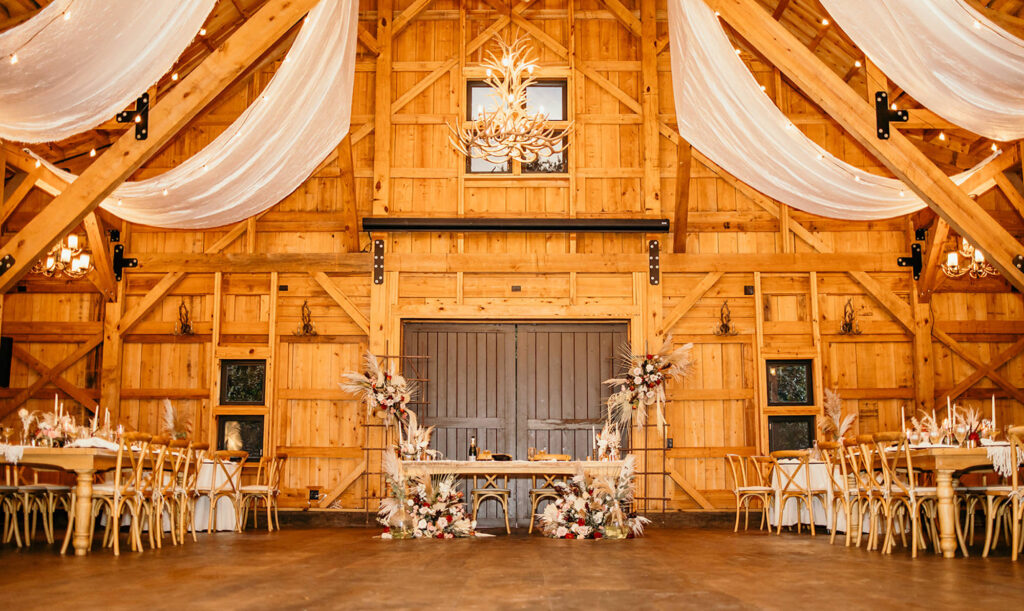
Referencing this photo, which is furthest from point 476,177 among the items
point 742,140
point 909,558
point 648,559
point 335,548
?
point 909,558

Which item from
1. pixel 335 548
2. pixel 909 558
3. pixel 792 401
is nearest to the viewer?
pixel 909 558

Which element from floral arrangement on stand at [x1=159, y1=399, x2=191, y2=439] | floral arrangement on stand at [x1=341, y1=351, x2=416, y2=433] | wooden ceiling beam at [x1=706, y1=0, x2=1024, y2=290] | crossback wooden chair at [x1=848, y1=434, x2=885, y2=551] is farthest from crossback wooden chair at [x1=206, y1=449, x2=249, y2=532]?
wooden ceiling beam at [x1=706, y1=0, x2=1024, y2=290]

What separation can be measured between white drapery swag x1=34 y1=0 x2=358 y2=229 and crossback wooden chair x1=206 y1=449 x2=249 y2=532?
251 centimetres

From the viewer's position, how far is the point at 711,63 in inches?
323

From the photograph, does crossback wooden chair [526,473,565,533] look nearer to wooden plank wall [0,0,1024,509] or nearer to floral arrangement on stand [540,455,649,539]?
floral arrangement on stand [540,455,649,539]

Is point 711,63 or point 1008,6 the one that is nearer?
point 711,63

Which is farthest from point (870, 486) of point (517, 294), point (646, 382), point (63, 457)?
point (63, 457)

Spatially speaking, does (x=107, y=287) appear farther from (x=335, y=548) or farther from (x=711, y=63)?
(x=711, y=63)

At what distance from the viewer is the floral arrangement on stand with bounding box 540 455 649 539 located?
8.85 metres

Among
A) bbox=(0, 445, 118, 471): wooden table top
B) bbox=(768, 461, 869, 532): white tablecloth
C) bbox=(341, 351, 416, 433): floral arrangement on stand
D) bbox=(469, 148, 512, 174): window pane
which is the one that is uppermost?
bbox=(469, 148, 512, 174): window pane

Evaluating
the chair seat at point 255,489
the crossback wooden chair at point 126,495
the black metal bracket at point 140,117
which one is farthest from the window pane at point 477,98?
the crossback wooden chair at point 126,495

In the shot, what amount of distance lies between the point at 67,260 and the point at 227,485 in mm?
2902

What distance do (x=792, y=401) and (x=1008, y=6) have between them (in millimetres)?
4893

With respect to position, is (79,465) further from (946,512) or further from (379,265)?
(946,512)
